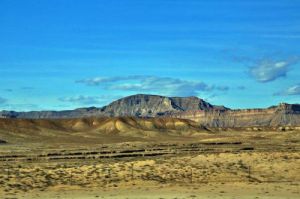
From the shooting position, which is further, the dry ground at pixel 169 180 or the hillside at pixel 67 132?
the hillside at pixel 67 132

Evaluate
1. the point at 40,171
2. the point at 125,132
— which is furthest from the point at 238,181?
the point at 125,132

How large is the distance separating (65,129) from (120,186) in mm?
161617

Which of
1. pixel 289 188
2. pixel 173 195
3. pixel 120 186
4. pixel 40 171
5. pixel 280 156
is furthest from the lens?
pixel 280 156

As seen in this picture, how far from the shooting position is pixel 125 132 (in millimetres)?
187125

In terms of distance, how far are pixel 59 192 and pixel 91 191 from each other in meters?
1.64

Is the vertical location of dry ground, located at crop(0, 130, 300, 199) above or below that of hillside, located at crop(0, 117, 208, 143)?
below

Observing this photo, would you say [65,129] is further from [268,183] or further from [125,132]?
[268,183]

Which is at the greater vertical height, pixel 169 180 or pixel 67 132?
pixel 67 132

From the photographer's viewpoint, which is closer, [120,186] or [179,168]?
[120,186]

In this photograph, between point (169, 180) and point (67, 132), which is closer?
point (169, 180)

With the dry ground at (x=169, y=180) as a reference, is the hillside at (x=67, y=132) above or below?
above

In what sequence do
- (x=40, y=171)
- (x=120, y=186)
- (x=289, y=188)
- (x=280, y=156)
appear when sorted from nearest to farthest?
(x=289, y=188)
(x=120, y=186)
(x=40, y=171)
(x=280, y=156)

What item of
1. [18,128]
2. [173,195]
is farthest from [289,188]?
[18,128]

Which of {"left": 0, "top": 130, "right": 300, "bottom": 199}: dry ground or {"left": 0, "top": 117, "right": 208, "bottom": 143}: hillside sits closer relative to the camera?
{"left": 0, "top": 130, "right": 300, "bottom": 199}: dry ground
